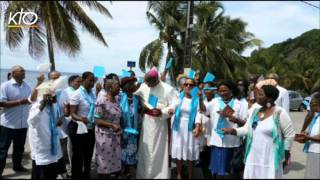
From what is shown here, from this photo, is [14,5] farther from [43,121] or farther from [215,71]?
[215,71]

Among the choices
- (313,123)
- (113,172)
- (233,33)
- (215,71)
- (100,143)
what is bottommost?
(113,172)

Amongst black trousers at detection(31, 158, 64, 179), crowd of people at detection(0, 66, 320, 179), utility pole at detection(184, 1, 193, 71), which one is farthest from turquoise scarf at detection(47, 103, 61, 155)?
utility pole at detection(184, 1, 193, 71)

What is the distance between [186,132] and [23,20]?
384 inches

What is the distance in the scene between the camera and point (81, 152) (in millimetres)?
5812

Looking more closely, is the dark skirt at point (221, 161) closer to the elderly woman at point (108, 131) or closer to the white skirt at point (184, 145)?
the white skirt at point (184, 145)

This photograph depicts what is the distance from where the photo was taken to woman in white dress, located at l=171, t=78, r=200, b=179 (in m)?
5.80

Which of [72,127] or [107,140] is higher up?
[72,127]

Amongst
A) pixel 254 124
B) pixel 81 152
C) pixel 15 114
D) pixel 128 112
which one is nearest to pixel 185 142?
pixel 128 112

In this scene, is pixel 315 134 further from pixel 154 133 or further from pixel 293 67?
pixel 293 67

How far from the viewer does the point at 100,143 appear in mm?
5277

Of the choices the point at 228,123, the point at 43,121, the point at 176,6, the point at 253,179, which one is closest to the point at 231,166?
the point at 228,123

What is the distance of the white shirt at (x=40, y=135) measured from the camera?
497 cm

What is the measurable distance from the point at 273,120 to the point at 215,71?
65.8 ft

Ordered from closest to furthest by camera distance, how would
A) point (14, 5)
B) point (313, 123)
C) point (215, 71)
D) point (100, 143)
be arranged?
point (313, 123), point (100, 143), point (14, 5), point (215, 71)
